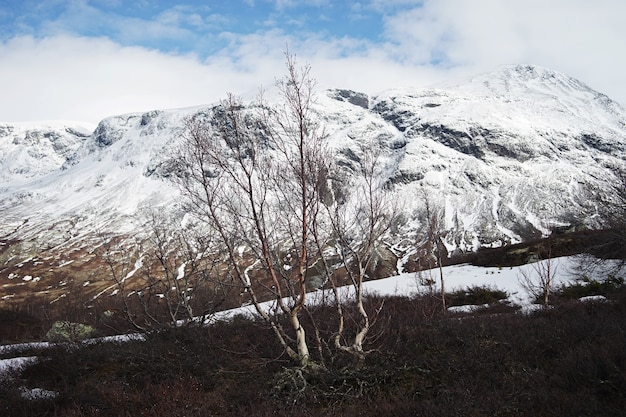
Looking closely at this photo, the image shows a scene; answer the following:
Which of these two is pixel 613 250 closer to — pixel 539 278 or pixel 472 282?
pixel 539 278

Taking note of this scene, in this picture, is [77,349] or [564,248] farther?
[564,248]

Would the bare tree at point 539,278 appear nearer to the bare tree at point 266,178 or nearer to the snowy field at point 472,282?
the snowy field at point 472,282

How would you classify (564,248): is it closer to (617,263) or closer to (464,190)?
(617,263)

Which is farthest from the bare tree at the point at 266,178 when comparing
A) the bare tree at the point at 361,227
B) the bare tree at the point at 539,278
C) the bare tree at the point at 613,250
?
the bare tree at the point at 613,250

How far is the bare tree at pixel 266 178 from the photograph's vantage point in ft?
32.1

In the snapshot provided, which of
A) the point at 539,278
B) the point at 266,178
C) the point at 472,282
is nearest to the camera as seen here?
the point at 266,178

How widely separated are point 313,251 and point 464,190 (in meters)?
173

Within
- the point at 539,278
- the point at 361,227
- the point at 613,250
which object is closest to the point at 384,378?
the point at 361,227

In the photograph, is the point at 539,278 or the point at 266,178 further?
the point at 539,278

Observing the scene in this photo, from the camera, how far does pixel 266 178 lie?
1015cm

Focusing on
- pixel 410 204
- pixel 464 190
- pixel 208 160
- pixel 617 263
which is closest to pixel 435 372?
pixel 208 160

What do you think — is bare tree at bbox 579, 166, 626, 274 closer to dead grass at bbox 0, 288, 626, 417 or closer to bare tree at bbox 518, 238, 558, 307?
bare tree at bbox 518, 238, 558, 307

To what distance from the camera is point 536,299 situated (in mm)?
21469

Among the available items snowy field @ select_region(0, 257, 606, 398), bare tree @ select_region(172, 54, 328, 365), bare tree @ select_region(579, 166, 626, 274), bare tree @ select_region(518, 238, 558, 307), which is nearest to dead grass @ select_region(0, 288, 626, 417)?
bare tree @ select_region(172, 54, 328, 365)
